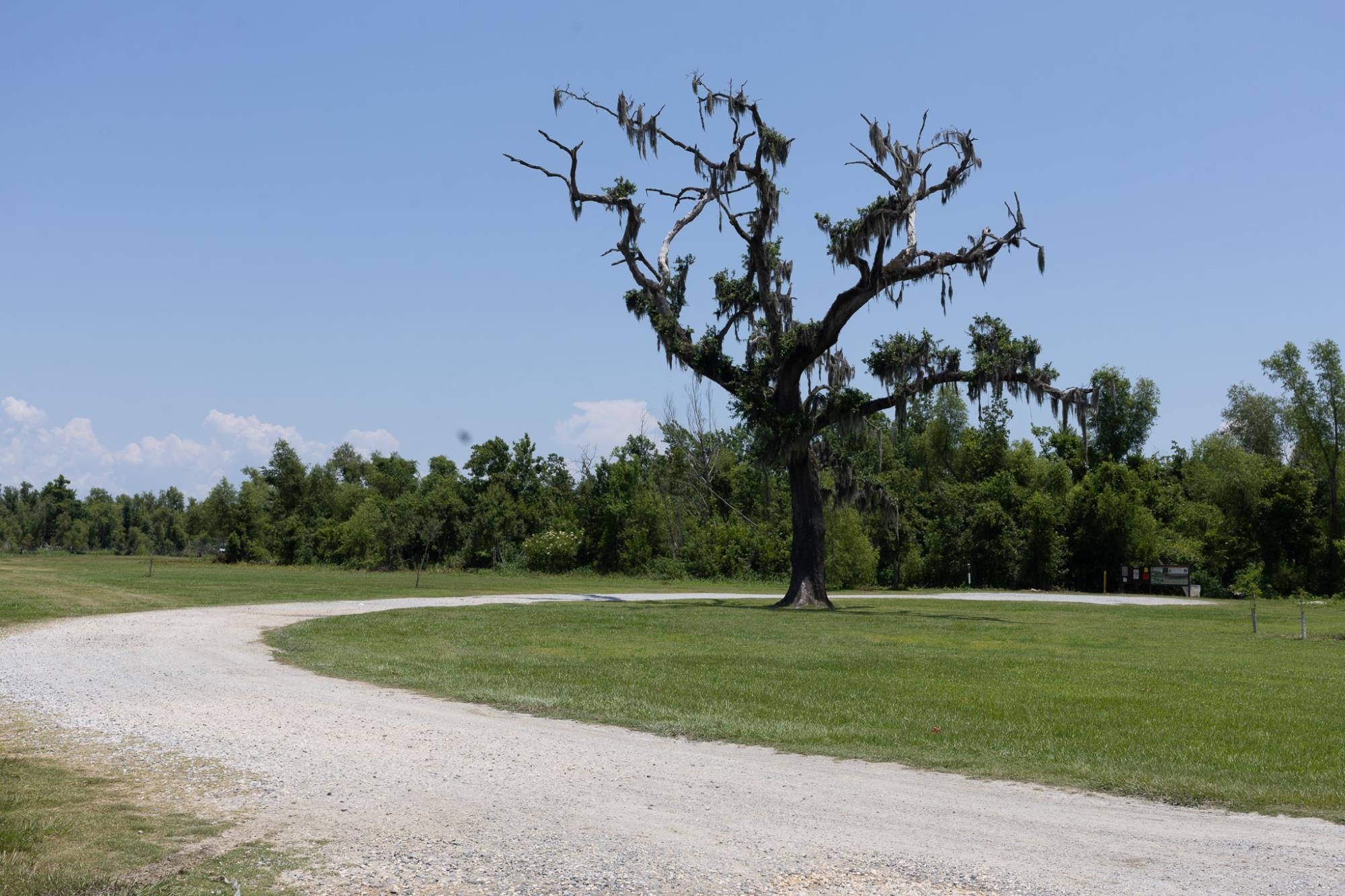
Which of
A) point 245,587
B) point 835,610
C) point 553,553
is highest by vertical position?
point 553,553

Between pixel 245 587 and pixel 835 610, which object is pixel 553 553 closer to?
pixel 245 587

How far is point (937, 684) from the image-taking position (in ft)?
46.9

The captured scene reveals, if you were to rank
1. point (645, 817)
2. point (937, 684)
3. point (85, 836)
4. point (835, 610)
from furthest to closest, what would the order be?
point (835, 610), point (937, 684), point (645, 817), point (85, 836)

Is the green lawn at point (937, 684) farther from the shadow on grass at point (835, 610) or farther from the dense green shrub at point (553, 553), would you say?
the dense green shrub at point (553, 553)

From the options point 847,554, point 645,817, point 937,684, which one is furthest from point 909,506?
point 645,817

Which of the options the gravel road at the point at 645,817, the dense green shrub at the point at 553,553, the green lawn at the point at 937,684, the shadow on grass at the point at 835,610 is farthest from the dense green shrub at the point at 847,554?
the gravel road at the point at 645,817

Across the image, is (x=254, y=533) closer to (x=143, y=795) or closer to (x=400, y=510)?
(x=400, y=510)

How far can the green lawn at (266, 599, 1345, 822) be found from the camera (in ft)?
30.5

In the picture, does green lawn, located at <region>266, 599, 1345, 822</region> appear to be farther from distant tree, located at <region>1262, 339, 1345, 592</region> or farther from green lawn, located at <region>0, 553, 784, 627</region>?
distant tree, located at <region>1262, 339, 1345, 592</region>

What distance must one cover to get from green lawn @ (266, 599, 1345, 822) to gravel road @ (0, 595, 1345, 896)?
0.81 meters

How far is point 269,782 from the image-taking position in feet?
25.8

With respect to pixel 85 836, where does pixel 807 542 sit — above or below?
above

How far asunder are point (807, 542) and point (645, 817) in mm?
24740

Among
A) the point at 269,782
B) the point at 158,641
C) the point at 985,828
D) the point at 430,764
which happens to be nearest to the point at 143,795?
the point at 269,782
